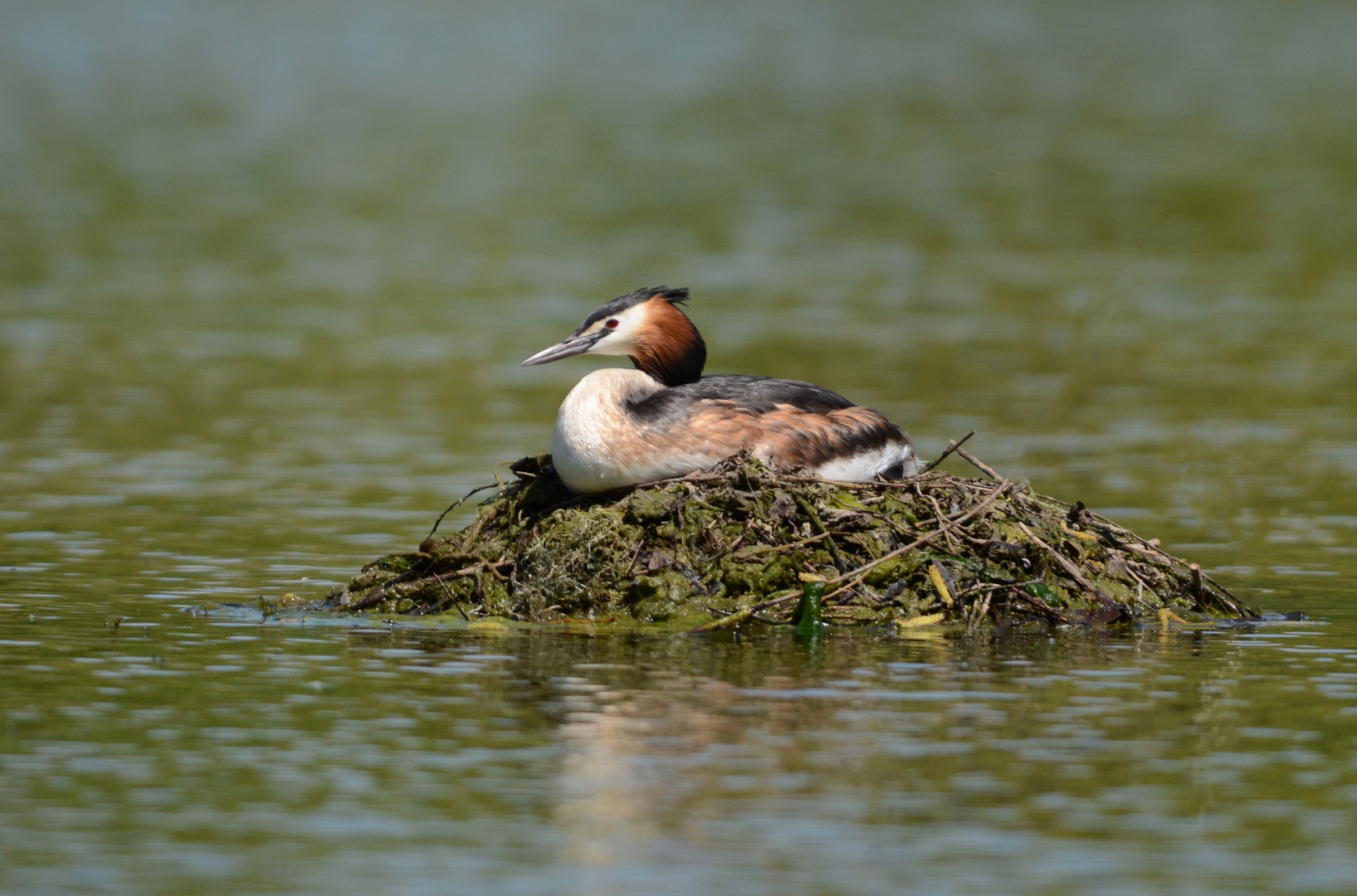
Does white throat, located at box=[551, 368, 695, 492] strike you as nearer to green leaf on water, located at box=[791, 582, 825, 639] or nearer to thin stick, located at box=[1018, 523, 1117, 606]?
green leaf on water, located at box=[791, 582, 825, 639]

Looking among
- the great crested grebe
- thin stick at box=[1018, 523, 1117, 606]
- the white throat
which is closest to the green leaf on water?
the great crested grebe

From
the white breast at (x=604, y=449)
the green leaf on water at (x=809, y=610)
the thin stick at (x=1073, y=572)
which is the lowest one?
the green leaf on water at (x=809, y=610)

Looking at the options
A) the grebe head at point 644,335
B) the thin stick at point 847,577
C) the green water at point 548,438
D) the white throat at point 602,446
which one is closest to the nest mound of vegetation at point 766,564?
the thin stick at point 847,577

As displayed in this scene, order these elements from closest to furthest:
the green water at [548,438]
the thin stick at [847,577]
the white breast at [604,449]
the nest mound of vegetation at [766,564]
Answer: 1. the green water at [548,438]
2. the thin stick at [847,577]
3. the nest mound of vegetation at [766,564]
4. the white breast at [604,449]

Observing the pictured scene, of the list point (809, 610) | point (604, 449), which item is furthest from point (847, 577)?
point (604, 449)

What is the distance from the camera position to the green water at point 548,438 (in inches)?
371

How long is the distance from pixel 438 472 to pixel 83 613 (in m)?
6.15

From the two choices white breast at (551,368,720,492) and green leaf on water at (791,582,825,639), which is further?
white breast at (551,368,720,492)

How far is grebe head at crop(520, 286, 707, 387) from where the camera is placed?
14594mm

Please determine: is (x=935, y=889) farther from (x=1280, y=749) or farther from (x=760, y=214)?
(x=760, y=214)

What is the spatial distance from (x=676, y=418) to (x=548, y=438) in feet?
23.4

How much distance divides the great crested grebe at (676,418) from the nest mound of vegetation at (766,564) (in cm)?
19

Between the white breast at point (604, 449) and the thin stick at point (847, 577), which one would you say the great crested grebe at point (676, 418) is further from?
the thin stick at point (847, 577)

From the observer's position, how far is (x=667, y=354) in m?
14.7
